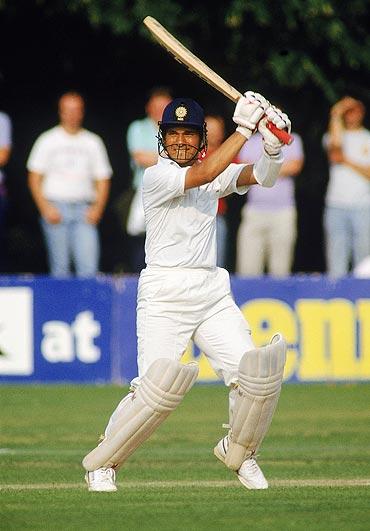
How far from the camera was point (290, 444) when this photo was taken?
10266 millimetres

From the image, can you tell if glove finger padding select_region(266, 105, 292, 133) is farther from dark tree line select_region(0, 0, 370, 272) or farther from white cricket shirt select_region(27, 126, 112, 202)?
dark tree line select_region(0, 0, 370, 272)

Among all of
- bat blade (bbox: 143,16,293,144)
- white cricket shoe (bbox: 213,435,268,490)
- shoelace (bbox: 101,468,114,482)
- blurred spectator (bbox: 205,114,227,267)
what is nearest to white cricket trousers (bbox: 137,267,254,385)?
white cricket shoe (bbox: 213,435,268,490)

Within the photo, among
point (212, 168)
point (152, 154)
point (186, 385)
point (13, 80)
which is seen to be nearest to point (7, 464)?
point (186, 385)

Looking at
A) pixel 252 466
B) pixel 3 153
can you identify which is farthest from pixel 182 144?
pixel 3 153

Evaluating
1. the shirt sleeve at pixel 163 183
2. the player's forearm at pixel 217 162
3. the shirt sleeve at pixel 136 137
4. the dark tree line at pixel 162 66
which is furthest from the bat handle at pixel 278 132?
the dark tree line at pixel 162 66

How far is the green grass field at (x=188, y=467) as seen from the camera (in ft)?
23.0

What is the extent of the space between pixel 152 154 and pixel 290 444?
491cm

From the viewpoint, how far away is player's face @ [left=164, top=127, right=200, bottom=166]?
803cm

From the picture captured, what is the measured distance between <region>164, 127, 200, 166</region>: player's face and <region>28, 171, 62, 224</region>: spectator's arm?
628 centimetres

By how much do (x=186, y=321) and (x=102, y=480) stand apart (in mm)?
862

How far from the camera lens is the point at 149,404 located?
25.3 ft

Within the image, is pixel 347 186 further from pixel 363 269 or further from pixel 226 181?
pixel 226 181

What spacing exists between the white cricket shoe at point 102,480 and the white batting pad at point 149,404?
0.09 m

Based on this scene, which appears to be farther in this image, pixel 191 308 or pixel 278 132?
pixel 191 308
